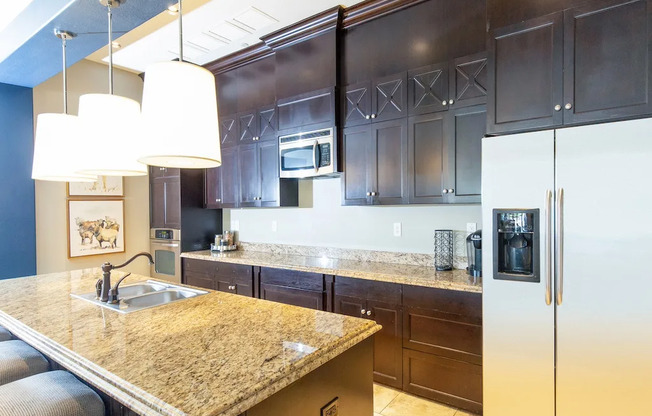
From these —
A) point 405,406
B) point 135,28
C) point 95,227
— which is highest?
point 135,28

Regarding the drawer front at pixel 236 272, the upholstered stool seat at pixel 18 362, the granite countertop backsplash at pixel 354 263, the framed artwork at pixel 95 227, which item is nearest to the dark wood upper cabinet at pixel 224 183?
the granite countertop backsplash at pixel 354 263

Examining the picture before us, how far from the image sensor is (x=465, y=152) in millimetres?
2527

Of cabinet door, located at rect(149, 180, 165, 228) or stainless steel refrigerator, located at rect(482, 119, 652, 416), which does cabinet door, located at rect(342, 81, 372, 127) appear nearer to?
stainless steel refrigerator, located at rect(482, 119, 652, 416)

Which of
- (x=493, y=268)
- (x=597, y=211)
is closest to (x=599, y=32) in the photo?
(x=597, y=211)

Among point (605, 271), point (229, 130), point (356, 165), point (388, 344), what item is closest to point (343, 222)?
point (356, 165)

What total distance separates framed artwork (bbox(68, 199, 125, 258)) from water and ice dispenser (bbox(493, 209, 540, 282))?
426 centimetres

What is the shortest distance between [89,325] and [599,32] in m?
2.83

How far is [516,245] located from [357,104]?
1701 mm

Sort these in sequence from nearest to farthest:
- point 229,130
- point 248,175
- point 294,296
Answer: point 294,296, point 248,175, point 229,130

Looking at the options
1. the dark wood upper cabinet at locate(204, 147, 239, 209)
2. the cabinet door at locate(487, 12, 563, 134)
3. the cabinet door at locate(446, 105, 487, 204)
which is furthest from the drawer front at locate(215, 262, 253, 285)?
the cabinet door at locate(487, 12, 563, 134)

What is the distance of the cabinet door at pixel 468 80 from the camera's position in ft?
7.97

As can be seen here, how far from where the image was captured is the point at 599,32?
6.05ft

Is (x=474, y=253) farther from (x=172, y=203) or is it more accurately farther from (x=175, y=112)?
(x=172, y=203)

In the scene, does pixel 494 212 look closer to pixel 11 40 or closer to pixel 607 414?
pixel 607 414
